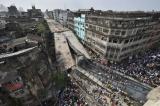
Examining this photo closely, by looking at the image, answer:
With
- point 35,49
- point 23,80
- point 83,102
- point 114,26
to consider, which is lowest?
point 83,102

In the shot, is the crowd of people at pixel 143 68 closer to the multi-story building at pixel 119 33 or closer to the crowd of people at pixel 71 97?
the multi-story building at pixel 119 33

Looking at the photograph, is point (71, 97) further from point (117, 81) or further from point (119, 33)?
point (119, 33)

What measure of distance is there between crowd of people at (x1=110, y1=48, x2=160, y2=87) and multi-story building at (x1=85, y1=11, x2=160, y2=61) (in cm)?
248

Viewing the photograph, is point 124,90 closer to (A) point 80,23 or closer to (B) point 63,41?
(B) point 63,41

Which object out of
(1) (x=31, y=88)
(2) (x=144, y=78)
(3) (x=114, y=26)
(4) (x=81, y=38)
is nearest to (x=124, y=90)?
(2) (x=144, y=78)

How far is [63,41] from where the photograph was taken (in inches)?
2156

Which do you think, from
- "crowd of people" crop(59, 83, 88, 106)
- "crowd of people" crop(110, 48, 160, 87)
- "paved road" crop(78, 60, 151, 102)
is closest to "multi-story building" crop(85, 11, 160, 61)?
"crowd of people" crop(110, 48, 160, 87)

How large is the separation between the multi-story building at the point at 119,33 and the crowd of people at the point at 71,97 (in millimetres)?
17877

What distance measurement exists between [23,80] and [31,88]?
2128mm

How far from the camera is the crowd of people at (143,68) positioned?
3600 centimetres

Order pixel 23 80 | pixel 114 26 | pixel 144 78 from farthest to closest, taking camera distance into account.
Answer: pixel 114 26
pixel 144 78
pixel 23 80

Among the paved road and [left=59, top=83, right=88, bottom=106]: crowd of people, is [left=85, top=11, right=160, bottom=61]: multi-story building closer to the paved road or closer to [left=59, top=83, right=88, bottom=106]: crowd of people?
the paved road

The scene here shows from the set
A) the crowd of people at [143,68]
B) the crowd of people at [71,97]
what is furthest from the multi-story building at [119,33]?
the crowd of people at [71,97]

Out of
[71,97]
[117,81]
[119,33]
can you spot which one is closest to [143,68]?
[117,81]
